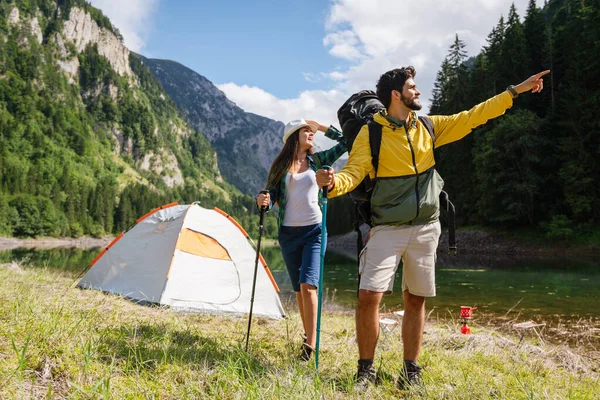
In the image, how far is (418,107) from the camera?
10.7 ft

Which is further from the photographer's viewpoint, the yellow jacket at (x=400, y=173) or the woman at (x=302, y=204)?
the woman at (x=302, y=204)

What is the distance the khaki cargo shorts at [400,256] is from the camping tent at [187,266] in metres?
4.66

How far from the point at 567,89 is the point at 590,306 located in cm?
2869

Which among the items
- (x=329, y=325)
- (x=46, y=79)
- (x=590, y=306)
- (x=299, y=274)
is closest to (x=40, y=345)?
(x=299, y=274)

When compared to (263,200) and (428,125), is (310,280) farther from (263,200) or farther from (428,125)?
(428,125)

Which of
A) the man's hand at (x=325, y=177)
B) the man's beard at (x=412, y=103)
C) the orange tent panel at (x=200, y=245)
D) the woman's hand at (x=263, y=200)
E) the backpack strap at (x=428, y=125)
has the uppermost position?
the man's beard at (x=412, y=103)

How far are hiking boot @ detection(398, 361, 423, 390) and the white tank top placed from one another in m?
1.54

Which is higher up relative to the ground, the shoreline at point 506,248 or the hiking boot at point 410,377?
the shoreline at point 506,248

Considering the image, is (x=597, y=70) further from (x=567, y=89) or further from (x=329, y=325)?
(x=329, y=325)

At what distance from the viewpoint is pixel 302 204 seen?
4223 millimetres

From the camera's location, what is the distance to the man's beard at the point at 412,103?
3.25 metres

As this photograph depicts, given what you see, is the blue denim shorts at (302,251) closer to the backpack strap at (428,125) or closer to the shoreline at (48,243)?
the backpack strap at (428,125)

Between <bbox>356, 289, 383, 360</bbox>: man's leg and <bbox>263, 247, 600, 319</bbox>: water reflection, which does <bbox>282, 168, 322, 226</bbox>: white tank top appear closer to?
<bbox>356, 289, 383, 360</bbox>: man's leg

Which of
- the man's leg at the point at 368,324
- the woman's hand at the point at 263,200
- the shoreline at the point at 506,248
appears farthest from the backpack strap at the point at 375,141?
the shoreline at the point at 506,248
